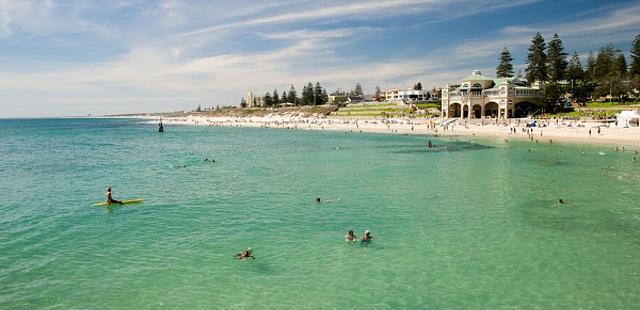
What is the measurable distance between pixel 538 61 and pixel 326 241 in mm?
86461

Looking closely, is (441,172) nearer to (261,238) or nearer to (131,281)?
(261,238)

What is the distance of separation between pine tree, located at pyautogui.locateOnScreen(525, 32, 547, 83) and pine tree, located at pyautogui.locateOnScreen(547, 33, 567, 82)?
4.15 ft

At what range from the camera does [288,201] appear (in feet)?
71.3

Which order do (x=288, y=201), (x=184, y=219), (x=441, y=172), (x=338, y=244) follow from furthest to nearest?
(x=441, y=172) → (x=288, y=201) → (x=184, y=219) → (x=338, y=244)

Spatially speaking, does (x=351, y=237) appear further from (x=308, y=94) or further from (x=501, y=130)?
(x=308, y=94)

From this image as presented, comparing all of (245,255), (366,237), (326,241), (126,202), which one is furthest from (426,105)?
(245,255)

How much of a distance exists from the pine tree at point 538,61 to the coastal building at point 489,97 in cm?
203

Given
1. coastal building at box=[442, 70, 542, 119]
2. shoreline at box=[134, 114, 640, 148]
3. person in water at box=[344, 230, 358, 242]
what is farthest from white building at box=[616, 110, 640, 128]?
person in water at box=[344, 230, 358, 242]

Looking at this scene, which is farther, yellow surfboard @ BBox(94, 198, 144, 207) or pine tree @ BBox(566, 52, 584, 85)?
pine tree @ BBox(566, 52, 584, 85)

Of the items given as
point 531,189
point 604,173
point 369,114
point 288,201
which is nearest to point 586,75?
point 369,114

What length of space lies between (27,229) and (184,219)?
6.02 metres

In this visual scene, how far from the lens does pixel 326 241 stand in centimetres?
1518

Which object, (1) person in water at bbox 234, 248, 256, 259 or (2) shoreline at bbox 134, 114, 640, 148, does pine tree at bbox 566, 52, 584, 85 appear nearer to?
(2) shoreline at bbox 134, 114, 640, 148

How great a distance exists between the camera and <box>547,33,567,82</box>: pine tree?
85.8m
